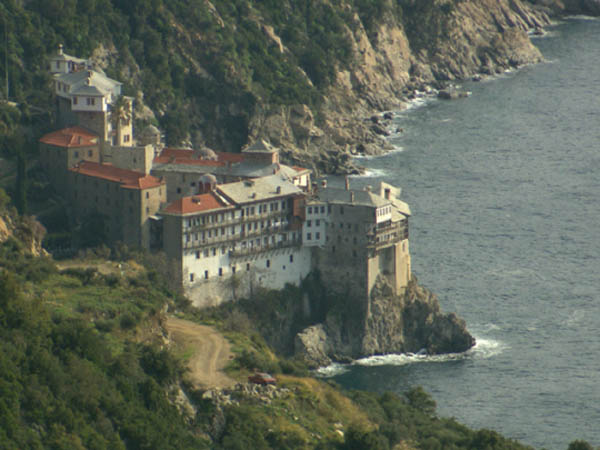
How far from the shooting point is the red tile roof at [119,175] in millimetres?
183375

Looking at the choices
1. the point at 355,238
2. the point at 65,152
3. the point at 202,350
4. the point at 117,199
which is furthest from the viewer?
the point at 65,152

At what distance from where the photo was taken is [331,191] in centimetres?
18800

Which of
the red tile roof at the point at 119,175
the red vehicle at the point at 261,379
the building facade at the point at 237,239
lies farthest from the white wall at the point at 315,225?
the red vehicle at the point at 261,379

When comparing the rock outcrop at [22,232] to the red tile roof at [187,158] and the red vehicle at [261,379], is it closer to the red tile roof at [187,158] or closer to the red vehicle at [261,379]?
the red tile roof at [187,158]

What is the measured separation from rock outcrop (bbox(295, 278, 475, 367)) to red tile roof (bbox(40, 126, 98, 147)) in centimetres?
2875

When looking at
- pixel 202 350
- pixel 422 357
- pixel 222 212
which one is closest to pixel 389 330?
pixel 422 357

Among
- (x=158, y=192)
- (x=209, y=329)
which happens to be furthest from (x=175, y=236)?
(x=209, y=329)

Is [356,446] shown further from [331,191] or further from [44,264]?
[331,191]

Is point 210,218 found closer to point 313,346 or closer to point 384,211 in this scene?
point 313,346

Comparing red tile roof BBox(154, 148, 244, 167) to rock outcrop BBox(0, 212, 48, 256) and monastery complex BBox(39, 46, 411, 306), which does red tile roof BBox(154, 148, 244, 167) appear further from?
rock outcrop BBox(0, 212, 48, 256)

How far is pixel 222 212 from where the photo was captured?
182000mm

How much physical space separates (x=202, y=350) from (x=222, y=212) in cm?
2790

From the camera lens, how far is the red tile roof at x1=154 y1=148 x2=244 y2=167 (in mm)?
194625

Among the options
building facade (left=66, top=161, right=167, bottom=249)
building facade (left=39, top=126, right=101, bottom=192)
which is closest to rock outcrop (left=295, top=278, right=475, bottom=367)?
building facade (left=66, top=161, right=167, bottom=249)
